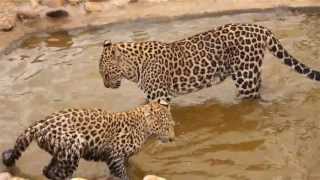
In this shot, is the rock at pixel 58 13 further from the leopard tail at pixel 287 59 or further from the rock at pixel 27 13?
the leopard tail at pixel 287 59

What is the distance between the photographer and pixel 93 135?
27.6 ft

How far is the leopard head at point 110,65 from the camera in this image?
1014 centimetres

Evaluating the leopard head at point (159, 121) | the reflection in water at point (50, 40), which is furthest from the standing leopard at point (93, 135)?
the reflection in water at point (50, 40)

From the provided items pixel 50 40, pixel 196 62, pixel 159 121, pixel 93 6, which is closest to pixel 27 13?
pixel 50 40

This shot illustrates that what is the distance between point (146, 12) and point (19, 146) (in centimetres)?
740

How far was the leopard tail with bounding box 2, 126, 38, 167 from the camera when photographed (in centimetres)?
837

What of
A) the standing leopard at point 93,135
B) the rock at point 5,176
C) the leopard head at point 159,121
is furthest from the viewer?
the leopard head at point 159,121

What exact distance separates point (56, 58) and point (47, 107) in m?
2.45

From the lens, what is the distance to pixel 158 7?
15.8 metres

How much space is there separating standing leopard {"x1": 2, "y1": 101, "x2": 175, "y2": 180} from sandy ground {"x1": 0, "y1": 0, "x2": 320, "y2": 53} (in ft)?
21.5

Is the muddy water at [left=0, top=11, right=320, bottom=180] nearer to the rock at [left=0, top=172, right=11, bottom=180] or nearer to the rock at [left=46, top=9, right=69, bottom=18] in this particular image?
the rock at [left=0, top=172, right=11, bottom=180]

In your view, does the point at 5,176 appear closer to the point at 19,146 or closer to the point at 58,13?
the point at 19,146

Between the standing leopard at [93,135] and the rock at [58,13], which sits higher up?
the rock at [58,13]

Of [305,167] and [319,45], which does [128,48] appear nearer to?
[305,167]
